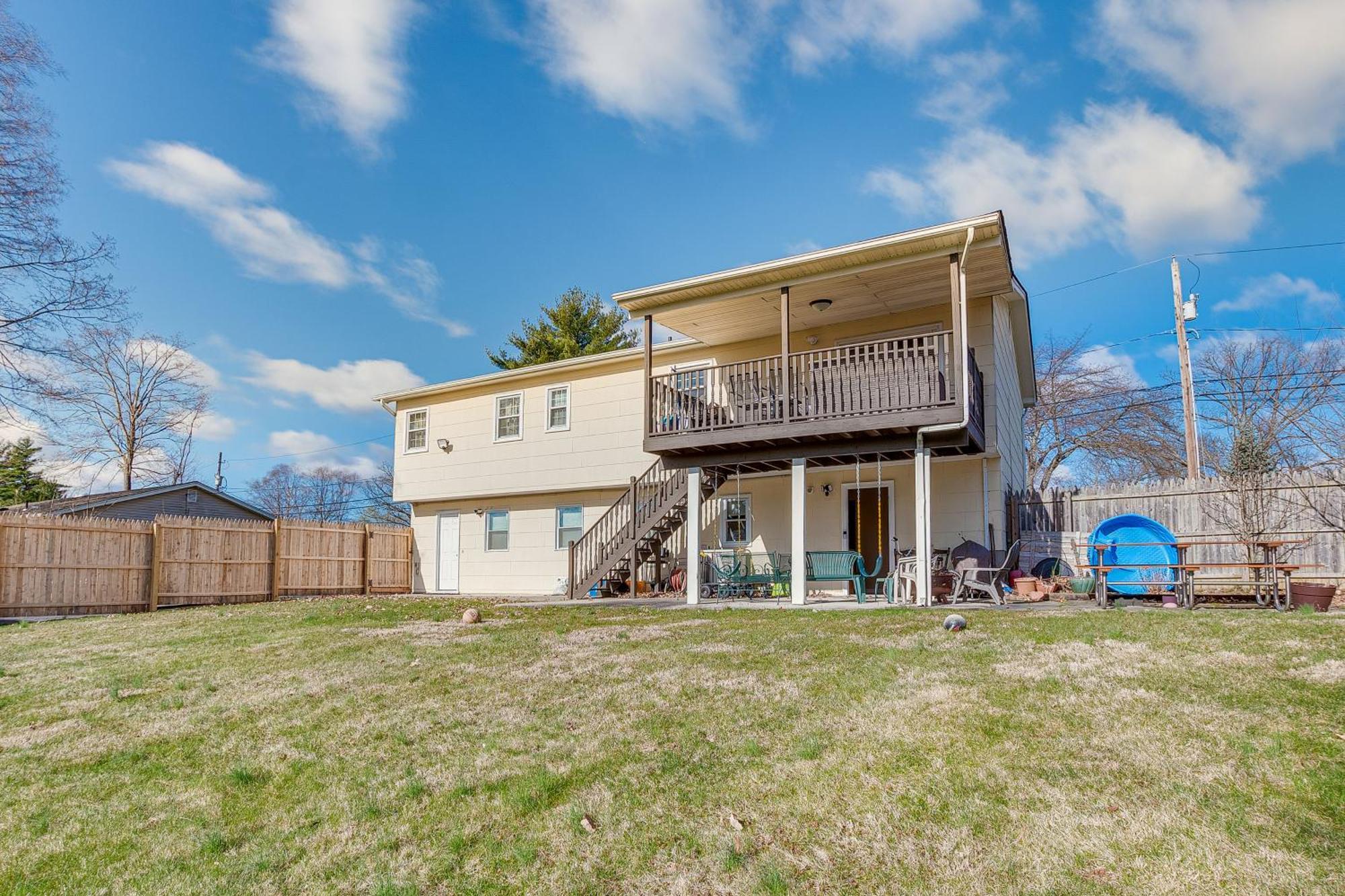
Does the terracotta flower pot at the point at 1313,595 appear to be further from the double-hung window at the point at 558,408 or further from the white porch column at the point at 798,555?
the double-hung window at the point at 558,408

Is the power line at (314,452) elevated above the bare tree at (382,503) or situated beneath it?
elevated above

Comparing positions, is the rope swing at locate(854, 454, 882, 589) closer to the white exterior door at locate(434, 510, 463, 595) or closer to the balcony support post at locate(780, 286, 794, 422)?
the balcony support post at locate(780, 286, 794, 422)

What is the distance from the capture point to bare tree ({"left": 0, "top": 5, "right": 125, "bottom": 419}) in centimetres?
1389

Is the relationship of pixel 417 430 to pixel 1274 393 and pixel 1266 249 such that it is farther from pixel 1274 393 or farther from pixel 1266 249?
pixel 1274 393

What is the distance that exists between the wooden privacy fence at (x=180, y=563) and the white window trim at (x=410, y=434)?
6.94 feet

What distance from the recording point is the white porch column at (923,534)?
11.0 metres

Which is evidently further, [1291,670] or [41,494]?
[41,494]

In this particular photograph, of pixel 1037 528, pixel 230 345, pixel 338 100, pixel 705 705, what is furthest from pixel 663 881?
pixel 230 345

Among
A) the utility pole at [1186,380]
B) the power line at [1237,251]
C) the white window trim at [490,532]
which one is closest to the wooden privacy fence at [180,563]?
the white window trim at [490,532]

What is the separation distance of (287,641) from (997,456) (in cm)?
1084

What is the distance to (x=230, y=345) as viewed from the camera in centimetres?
3020

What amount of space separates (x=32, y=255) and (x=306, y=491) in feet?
144

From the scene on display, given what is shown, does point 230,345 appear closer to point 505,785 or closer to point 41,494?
point 41,494

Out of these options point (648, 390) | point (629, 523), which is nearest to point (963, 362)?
point (648, 390)
